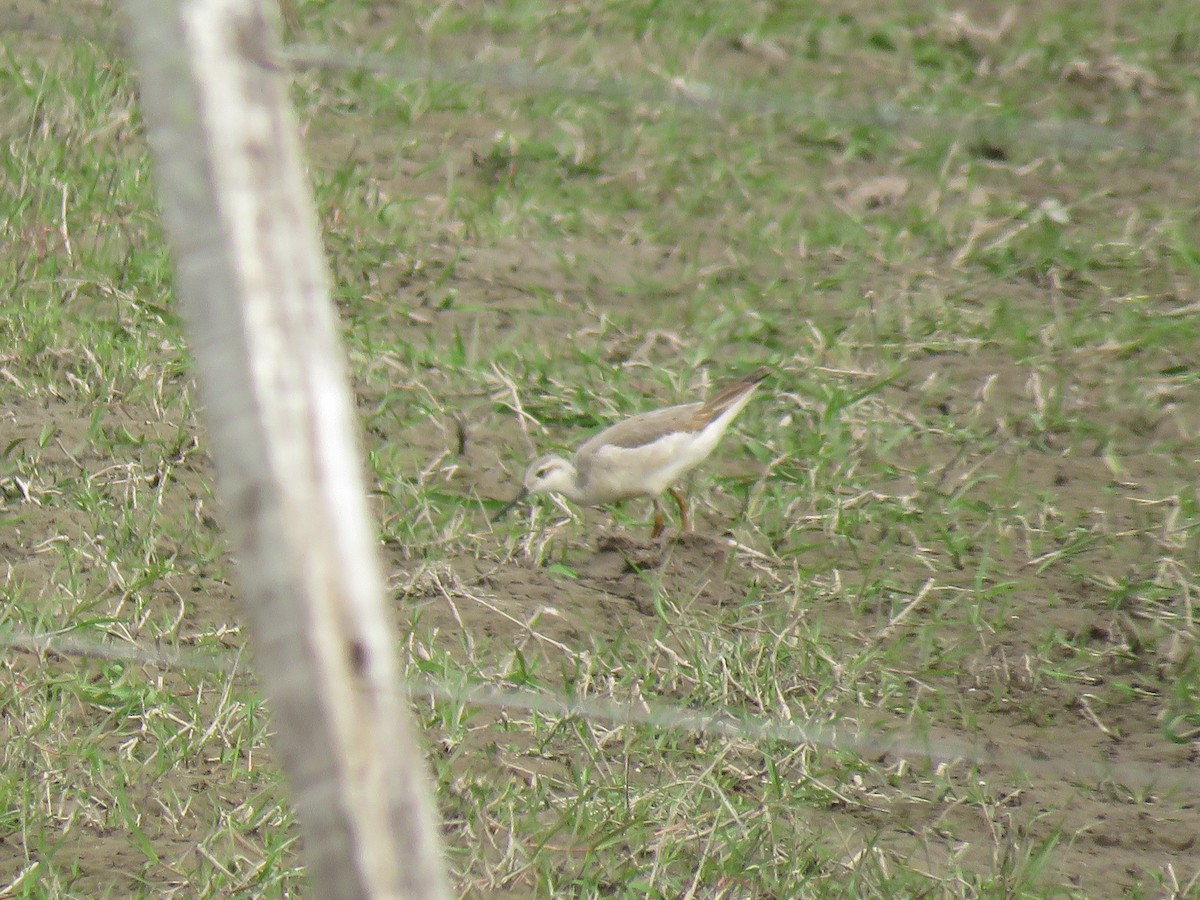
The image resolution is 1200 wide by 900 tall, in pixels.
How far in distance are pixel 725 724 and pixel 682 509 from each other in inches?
42.8

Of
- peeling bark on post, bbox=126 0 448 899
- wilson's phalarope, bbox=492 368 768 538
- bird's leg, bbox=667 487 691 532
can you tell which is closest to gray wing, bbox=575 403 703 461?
wilson's phalarope, bbox=492 368 768 538

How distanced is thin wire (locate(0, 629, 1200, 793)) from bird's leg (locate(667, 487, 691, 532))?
33.5 inches

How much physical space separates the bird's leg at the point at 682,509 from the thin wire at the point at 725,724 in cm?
85

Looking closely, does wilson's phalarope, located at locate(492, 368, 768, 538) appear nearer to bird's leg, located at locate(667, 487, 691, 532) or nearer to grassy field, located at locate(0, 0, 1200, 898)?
bird's leg, located at locate(667, 487, 691, 532)

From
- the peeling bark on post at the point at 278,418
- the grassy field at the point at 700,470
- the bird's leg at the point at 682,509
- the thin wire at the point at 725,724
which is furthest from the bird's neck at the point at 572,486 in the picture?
the peeling bark on post at the point at 278,418

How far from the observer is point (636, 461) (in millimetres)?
4828

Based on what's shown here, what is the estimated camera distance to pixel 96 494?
189 inches

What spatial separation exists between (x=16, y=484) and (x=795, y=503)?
7.47 feet

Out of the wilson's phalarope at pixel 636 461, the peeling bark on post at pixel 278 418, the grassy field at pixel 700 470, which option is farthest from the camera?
Result: the wilson's phalarope at pixel 636 461

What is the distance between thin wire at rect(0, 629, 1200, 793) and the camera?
405cm

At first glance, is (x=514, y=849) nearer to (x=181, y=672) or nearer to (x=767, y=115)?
(x=181, y=672)

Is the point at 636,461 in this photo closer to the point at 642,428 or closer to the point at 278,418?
the point at 642,428

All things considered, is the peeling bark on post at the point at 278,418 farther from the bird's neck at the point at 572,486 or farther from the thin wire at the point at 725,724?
the bird's neck at the point at 572,486

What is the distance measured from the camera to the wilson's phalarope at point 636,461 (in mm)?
4867
